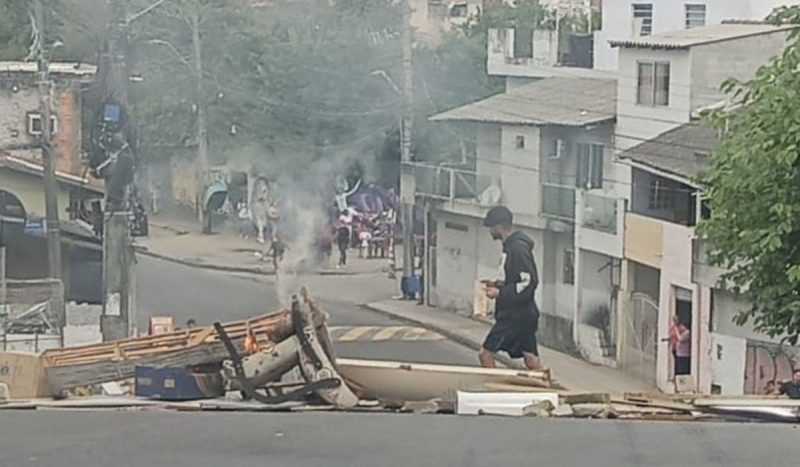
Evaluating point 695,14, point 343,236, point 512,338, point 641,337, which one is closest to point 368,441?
point 512,338

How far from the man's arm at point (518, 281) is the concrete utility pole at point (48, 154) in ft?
5.60

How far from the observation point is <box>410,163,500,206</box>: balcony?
510 cm

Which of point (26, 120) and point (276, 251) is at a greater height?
point (26, 120)

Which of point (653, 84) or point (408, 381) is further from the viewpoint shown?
point (653, 84)

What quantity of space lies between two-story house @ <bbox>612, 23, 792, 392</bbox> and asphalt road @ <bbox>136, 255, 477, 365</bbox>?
0.96 meters

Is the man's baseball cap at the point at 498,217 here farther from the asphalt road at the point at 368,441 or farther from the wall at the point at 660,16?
the asphalt road at the point at 368,441

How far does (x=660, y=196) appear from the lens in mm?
5258

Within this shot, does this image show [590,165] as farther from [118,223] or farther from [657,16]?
[118,223]

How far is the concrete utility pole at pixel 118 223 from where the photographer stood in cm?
476

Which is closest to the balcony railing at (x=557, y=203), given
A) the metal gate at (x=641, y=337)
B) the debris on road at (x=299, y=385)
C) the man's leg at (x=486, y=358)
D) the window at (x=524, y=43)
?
the metal gate at (x=641, y=337)

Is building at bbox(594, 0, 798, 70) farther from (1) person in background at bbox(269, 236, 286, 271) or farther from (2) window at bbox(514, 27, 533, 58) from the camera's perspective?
(1) person in background at bbox(269, 236, 286, 271)

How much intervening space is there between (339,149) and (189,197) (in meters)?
0.55

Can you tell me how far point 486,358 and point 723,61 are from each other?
6.62 feet

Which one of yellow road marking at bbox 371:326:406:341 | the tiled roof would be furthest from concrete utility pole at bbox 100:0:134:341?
the tiled roof
